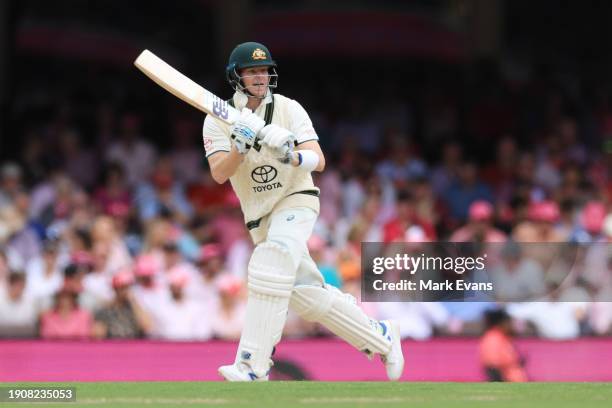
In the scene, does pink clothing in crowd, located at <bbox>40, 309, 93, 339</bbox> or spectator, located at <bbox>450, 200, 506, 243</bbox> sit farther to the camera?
spectator, located at <bbox>450, 200, 506, 243</bbox>

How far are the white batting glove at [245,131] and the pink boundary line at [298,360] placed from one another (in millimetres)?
3300

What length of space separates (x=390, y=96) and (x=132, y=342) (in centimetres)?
622

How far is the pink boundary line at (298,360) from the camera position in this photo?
34.3ft

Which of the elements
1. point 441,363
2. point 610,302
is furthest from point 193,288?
point 610,302

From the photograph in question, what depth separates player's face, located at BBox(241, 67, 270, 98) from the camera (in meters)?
7.80

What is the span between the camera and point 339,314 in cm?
790

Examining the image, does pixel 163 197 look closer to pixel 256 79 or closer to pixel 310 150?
pixel 256 79

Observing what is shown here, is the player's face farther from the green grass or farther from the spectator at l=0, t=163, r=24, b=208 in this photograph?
the spectator at l=0, t=163, r=24, b=208

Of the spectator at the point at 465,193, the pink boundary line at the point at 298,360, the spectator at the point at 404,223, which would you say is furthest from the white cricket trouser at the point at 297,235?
the spectator at the point at 465,193

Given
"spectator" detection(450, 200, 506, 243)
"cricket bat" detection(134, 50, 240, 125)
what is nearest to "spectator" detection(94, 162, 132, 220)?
"spectator" detection(450, 200, 506, 243)

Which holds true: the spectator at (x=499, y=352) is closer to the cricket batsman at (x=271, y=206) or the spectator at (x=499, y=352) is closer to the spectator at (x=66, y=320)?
the cricket batsman at (x=271, y=206)

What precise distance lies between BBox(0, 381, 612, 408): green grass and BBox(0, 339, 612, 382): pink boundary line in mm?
2798

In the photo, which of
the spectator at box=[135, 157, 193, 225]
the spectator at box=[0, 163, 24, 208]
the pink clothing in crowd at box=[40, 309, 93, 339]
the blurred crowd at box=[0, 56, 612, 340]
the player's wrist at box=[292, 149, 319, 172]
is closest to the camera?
the player's wrist at box=[292, 149, 319, 172]

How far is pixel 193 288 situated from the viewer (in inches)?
443
